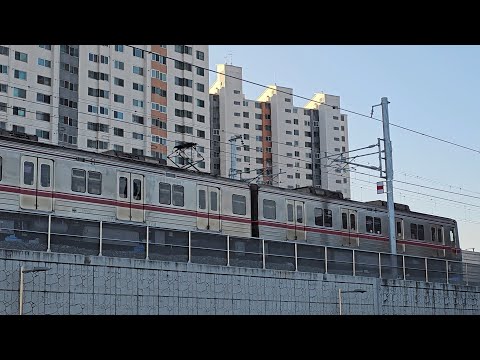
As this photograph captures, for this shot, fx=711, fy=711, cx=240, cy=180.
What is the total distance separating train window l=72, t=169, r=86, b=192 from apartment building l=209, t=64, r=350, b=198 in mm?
84000

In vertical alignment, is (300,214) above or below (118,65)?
below

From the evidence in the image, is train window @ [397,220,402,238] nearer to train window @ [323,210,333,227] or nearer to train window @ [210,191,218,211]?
train window @ [323,210,333,227]

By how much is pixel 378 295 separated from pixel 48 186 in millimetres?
10509

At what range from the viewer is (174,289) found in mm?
16469

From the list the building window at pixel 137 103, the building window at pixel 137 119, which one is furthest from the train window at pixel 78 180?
the building window at pixel 137 103

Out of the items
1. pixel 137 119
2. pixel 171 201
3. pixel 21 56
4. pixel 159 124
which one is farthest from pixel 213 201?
pixel 159 124

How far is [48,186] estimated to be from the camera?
66.0ft

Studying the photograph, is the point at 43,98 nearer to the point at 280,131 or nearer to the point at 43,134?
the point at 43,134

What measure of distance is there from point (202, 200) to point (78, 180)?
Answer: 16.5 feet
